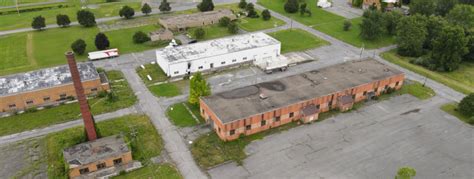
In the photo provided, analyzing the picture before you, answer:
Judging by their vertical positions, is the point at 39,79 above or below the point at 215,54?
below

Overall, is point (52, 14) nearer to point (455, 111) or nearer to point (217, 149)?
point (217, 149)

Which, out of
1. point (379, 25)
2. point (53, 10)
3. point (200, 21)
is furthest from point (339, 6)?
point (53, 10)

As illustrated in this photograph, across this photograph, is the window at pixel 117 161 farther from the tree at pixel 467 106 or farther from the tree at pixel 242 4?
the tree at pixel 242 4

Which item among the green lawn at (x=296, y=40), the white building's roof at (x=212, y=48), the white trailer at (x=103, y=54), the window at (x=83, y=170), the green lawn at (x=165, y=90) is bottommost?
the window at (x=83, y=170)

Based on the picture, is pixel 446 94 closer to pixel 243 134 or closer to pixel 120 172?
pixel 243 134

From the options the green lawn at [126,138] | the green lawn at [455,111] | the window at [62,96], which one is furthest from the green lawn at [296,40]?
the window at [62,96]

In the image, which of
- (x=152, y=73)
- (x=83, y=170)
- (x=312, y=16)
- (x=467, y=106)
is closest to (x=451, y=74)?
(x=467, y=106)
